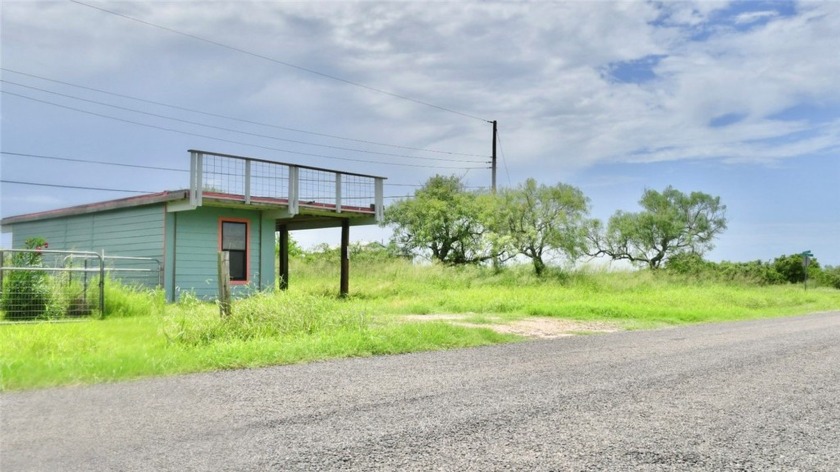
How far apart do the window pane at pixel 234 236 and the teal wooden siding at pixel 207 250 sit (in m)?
0.18

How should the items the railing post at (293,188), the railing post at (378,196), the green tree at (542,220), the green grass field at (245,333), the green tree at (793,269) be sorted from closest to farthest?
1. the green grass field at (245,333)
2. the railing post at (293,188)
3. the railing post at (378,196)
4. the green tree at (542,220)
5. the green tree at (793,269)

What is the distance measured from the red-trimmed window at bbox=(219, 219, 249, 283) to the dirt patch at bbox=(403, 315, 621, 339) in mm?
6751

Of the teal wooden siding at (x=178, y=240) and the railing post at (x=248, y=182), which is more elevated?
the railing post at (x=248, y=182)

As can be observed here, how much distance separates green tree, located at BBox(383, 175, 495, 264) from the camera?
33.8m

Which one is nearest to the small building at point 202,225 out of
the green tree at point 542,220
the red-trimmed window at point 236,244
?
the red-trimmed window at point 236,244

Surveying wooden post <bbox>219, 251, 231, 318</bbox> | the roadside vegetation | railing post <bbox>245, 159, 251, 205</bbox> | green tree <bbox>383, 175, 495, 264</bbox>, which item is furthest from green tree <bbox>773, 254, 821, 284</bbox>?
wooden post <bbox>219, 251, 231, 318</bbox>

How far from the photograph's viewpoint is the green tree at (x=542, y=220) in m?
27.0

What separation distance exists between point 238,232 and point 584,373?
1337cm

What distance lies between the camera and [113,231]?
711 inches

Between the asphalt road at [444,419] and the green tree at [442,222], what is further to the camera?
the green tree at [442,222]

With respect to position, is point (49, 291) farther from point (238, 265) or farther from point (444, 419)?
point (444, 419)

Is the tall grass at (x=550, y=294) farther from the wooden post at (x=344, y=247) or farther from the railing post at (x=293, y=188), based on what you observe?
the railing post at (x=293, y=188)

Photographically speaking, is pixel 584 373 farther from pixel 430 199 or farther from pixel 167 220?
pixel 430 199

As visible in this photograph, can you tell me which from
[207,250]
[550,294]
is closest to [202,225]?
[207,250]
